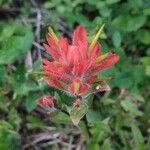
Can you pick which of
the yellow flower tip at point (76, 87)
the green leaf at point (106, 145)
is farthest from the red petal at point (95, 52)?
the green leaf at point (106, 145)

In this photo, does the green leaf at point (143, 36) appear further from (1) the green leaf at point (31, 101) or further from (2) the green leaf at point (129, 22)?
(1) the green leaf at point (31, 101)

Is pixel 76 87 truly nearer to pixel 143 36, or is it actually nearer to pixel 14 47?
pixel 14 47

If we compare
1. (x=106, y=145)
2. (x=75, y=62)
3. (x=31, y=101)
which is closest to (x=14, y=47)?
(x=31, y=101)

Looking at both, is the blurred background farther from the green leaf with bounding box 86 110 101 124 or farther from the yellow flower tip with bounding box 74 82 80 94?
the yellow flower tip with bounding box 74 82 80 94

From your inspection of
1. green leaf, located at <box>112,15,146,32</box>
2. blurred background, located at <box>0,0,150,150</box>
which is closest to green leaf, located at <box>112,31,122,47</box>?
blurred background, located at <box>0,0,150,150</box>

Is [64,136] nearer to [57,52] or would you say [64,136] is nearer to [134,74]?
[134,74]
